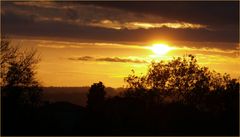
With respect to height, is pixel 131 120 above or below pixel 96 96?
below

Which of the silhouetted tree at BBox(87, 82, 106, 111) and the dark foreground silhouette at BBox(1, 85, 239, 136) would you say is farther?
the silhouetted tree at BBox(87, 82, 106, 111)

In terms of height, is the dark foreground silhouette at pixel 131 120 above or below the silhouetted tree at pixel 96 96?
below

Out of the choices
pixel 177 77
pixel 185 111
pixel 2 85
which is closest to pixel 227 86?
pixel 177 77

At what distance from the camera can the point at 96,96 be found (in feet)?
254

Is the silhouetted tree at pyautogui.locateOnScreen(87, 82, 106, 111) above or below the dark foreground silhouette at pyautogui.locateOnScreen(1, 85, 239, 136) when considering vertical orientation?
above

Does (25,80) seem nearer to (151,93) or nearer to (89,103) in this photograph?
(151,93)

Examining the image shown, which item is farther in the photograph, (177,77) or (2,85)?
A: (177,77)

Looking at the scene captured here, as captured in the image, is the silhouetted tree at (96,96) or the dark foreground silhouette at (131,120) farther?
the silhouetted tree at (96,96)

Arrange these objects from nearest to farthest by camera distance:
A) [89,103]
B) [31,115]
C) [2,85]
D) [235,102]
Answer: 1. [31,115]
2. [2,85]
3. [235,102]
4. [89,103]

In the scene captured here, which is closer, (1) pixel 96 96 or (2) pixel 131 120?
(2) pixel 131 120

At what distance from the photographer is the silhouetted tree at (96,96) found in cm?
7281

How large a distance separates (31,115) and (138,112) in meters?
12.2

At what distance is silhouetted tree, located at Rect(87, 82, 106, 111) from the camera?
72.8 metres

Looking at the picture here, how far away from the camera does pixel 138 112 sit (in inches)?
2290
